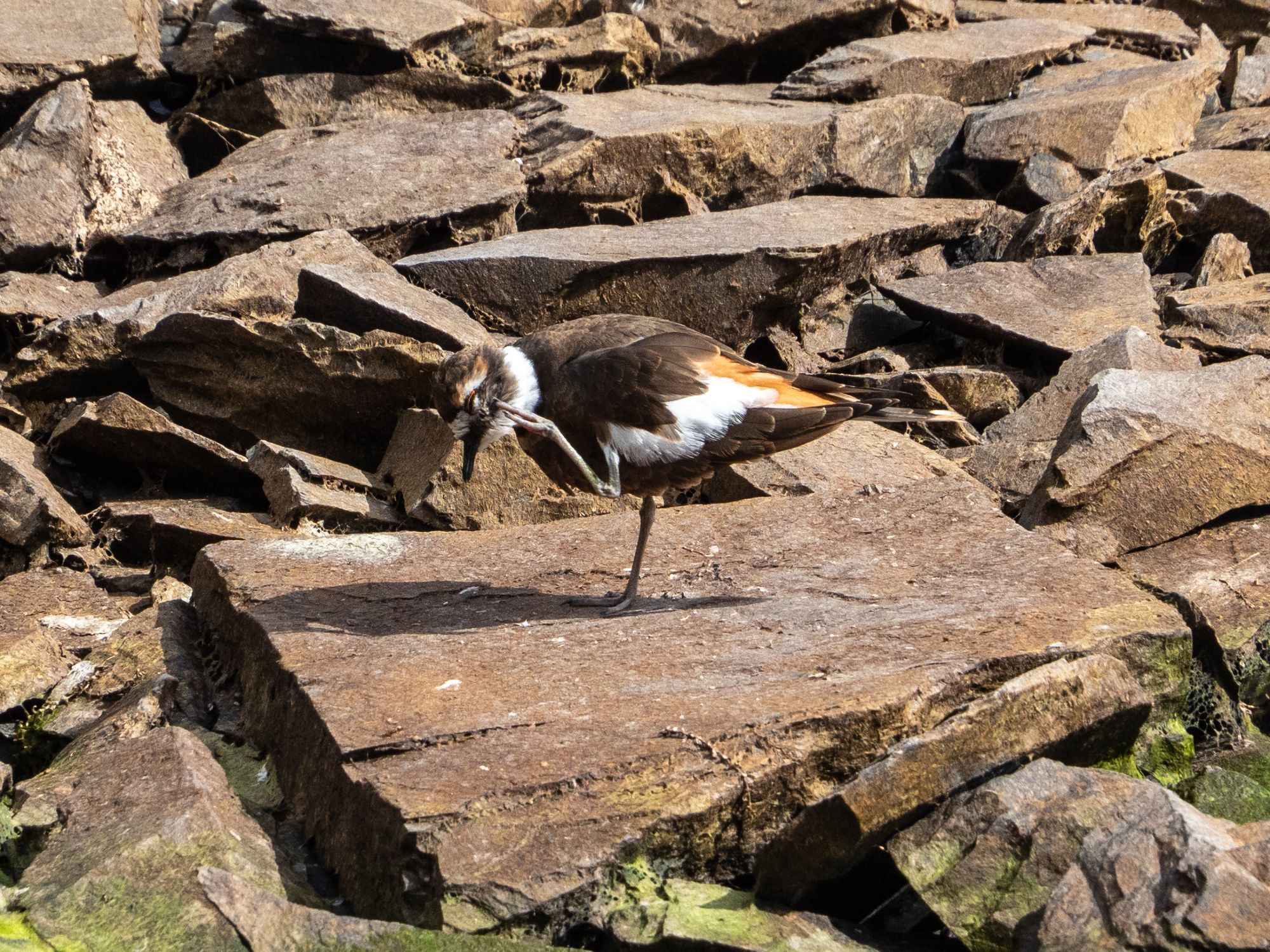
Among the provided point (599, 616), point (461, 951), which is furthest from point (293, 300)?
point (461, 951)

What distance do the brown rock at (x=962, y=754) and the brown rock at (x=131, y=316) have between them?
4.59m

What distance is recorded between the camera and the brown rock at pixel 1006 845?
12.7 feet

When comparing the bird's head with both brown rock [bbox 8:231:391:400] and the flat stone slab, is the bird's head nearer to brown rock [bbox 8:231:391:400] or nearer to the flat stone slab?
the flat stone slab

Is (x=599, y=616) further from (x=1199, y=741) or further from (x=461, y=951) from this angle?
(x=1199, y=741)

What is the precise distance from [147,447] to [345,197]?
94.7 inches

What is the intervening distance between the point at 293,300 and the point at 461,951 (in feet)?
15.8

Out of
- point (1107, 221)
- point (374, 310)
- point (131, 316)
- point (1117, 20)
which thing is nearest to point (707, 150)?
point (1107, 221)

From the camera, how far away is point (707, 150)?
9.43 meters

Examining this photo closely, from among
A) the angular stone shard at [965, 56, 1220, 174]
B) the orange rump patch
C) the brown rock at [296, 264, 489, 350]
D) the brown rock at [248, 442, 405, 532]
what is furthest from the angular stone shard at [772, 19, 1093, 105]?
the orange rump patch

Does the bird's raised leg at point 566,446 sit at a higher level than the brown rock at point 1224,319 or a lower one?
higher

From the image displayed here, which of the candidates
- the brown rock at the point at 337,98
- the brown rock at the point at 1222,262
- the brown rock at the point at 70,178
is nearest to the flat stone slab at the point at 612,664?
the brown rock at the point at 70,178

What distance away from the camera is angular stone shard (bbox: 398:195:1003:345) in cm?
805

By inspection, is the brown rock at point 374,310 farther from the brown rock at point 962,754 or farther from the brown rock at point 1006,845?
the brown rock at point 1006,845

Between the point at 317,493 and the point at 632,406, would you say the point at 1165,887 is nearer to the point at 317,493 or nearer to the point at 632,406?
the point at 632,406
